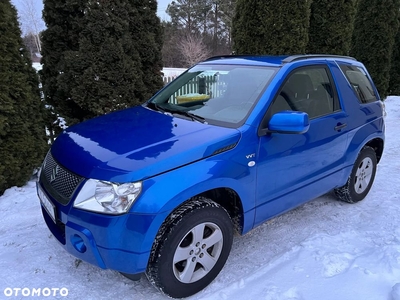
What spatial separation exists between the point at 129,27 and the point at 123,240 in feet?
14.6

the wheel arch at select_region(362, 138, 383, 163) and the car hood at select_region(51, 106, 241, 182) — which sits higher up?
the car hood at select_region(51, 106, 241, 182)

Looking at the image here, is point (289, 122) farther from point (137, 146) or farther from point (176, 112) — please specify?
point (137, 146)

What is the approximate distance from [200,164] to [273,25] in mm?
6329

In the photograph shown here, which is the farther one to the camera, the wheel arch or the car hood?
the wheel arch

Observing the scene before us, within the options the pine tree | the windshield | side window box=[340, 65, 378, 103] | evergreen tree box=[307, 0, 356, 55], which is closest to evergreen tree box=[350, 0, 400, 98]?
evergreen tree box=[307, 0, 356, 55]

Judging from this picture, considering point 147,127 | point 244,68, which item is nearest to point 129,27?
point 244,68

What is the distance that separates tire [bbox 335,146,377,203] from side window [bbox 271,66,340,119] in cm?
89

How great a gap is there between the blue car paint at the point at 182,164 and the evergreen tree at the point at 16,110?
5.76ft

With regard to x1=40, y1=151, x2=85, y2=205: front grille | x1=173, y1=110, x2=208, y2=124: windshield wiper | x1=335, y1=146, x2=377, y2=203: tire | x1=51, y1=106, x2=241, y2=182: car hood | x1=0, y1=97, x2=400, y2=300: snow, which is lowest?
x1=0, y1=97, x2=400, y2=300: snow

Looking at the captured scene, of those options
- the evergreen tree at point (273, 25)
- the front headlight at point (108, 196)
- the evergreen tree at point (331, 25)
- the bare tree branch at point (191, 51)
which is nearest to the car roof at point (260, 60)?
the front headlight at point (108, 196)

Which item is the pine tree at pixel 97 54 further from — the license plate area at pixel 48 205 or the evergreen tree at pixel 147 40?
the license plate area at pixel 48 205

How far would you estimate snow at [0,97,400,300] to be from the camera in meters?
2.62

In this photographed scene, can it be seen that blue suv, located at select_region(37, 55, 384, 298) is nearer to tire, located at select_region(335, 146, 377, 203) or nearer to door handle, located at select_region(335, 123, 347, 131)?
door handle, located at select_region(335, 123, 347, 131)

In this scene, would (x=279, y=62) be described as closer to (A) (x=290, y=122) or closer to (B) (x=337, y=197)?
(A) (x=290, y=122)
